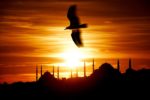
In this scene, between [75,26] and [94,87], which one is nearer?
[75,26]

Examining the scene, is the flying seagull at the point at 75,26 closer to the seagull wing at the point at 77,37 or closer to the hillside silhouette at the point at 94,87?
the seagull wing at the point at 77,37

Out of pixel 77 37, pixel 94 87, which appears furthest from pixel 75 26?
pixel 94 87

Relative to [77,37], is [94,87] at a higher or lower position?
lower

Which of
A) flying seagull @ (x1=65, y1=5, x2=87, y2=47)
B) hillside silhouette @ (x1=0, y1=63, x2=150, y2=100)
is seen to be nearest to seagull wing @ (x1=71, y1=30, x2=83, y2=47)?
flying seagull @ (x1=65, y1=5, x2=87, y2=47)

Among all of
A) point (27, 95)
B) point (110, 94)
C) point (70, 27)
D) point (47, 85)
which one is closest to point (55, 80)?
point (47, 85)

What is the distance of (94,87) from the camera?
113 meters

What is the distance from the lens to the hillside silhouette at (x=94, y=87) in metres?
105

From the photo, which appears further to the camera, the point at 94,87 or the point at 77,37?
the point at 94,87

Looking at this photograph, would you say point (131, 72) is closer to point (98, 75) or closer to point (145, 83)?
point (98, 75)

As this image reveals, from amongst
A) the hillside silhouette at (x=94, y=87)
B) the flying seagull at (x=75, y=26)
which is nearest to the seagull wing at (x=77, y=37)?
the flying seagull at (x=75, y=26)

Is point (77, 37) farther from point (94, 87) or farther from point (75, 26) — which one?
point (94, 87)

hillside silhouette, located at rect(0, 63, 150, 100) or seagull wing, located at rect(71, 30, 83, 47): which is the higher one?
seagull wing, located at rect(71, 30, 83, 47)

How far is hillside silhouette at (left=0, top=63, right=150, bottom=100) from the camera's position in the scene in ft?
345

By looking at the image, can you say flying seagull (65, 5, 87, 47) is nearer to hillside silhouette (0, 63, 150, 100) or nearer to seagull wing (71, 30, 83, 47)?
seagull wing (71, 30, 83, 47)
